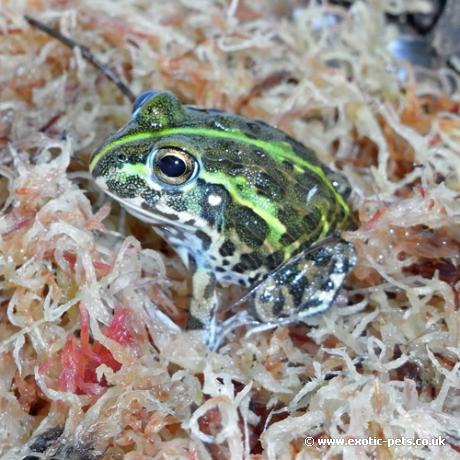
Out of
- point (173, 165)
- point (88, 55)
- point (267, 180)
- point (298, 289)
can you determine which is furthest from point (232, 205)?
point (88, 55)

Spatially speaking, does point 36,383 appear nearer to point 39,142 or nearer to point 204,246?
point 204,246

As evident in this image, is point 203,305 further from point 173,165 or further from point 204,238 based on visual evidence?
point 173,165

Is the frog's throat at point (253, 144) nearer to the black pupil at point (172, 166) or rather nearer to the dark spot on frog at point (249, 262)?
the black pupil at point (172, 166)

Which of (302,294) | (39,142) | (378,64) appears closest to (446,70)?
(378,64)

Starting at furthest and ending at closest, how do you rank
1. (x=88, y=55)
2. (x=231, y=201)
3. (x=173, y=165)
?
(x=88, y=55) → (x=231, y=201) → (x=173, y=165)

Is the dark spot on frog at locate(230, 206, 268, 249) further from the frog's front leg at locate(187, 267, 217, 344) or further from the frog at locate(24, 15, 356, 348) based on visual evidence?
the frog's front leg at locate(187, 267, 217, 344)

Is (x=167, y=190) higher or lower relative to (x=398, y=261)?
higher

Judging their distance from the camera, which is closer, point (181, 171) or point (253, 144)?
point (181, 171)
